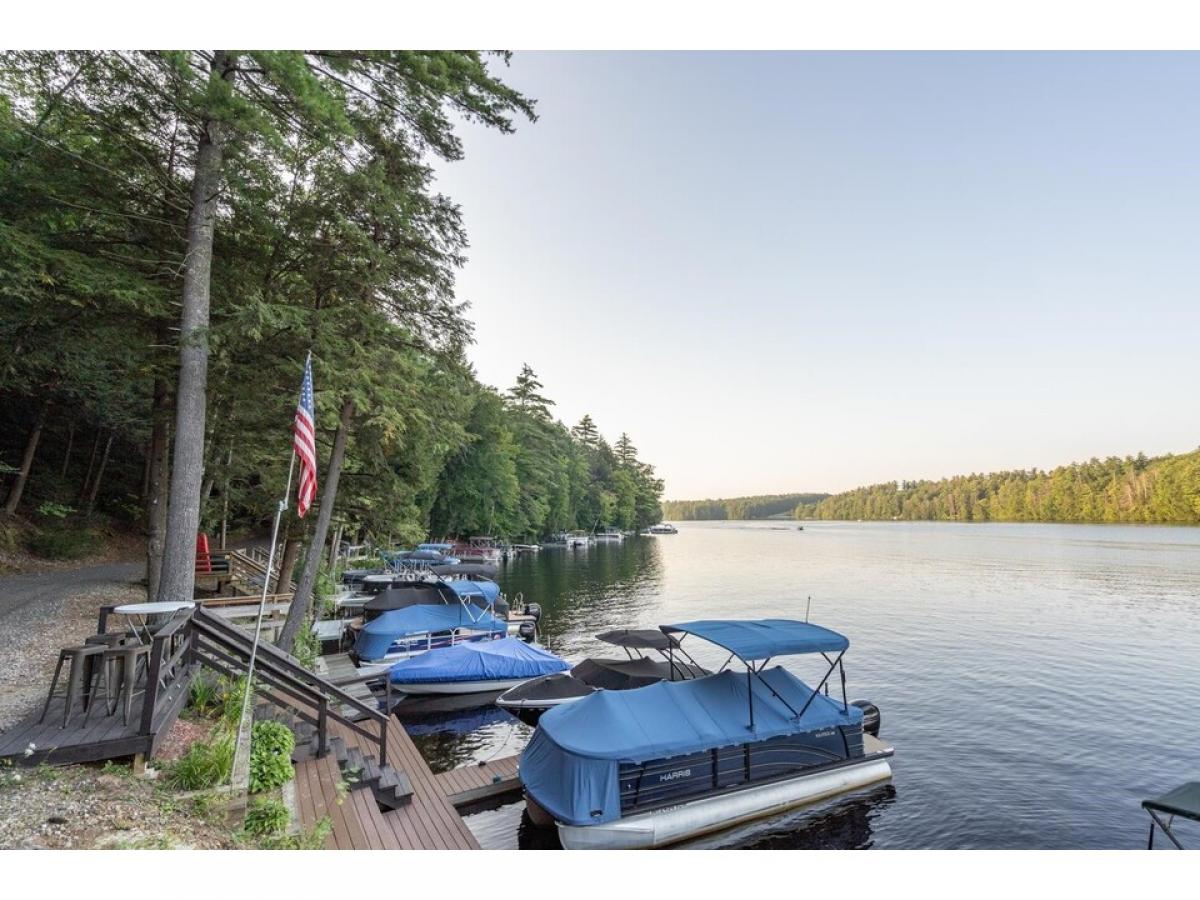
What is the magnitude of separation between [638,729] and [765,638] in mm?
3377

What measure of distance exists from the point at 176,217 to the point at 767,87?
22813mm

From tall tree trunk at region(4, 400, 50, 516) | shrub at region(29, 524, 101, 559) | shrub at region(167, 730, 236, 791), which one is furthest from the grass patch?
tall tree trunk at region(4, 400, 50, 516)

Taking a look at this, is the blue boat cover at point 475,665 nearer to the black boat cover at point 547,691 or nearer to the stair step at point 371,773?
the black boat cover at point 547,691

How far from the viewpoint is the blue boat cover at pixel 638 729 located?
8680 mm

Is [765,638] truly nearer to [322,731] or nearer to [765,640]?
[765,640]

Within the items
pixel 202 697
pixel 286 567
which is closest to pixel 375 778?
pixel 202 697

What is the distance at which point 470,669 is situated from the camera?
15.9 meters

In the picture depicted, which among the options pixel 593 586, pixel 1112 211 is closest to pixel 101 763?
pixel 593 586

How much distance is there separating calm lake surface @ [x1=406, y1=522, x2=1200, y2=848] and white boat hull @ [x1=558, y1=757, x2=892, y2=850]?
289 millimetres

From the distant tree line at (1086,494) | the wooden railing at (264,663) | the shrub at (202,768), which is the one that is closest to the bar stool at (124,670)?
the wooden railing at (264,663)

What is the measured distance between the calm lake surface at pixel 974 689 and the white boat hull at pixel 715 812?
289 mm

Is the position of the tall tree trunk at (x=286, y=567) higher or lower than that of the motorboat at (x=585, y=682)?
higher

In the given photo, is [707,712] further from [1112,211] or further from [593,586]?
[1112,211]

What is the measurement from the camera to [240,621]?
15992 millimetres
